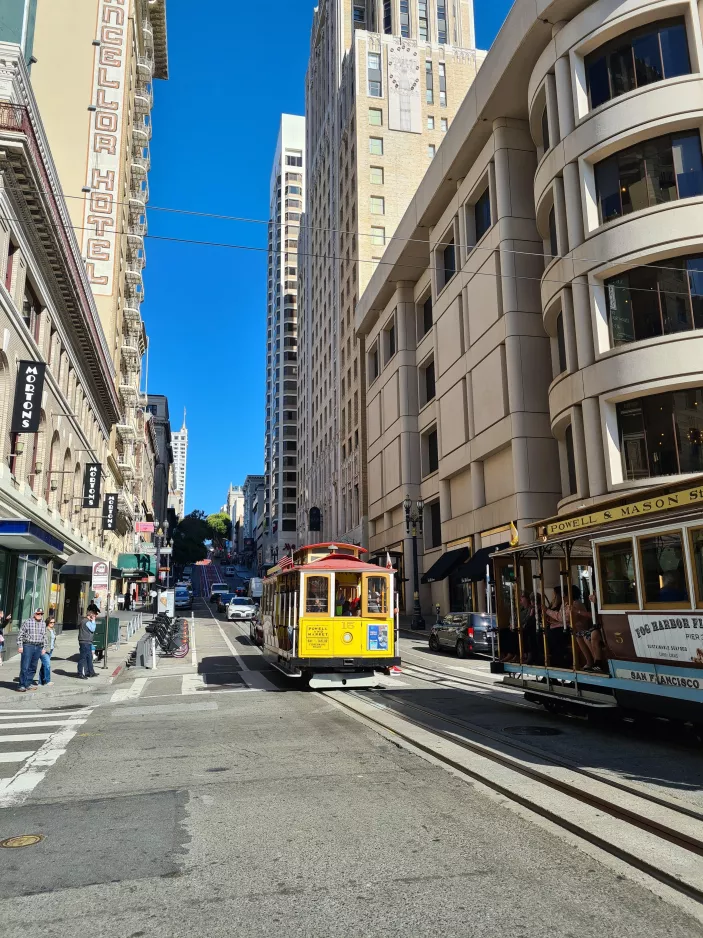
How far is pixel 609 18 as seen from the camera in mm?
25750

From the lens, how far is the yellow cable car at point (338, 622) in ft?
52.1

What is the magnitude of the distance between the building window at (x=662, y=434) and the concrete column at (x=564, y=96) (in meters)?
11.0

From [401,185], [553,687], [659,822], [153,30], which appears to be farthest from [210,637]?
[153,30]

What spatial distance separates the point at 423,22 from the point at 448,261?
4188cm

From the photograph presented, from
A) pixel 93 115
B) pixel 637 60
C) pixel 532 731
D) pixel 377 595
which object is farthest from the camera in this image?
pixel 93 115

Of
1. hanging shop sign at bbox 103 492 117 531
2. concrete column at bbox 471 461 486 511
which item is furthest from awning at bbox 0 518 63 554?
concrete column at bbox 471 461 486 511

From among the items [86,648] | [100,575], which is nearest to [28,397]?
[100,575]

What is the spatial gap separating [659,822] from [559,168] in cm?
2627

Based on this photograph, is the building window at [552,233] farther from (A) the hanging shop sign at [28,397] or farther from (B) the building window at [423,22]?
(B) the building window at [423,22]

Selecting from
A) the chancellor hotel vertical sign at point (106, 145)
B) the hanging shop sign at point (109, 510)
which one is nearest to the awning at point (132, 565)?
the hanging shop sign at point (109, 510)

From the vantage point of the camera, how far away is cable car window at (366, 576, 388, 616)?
16.5 meters

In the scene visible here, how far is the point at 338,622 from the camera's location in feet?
52.6

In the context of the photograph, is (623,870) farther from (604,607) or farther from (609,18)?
(609,18)

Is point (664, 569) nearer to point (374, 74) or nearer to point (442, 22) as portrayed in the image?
point (374, 74)
